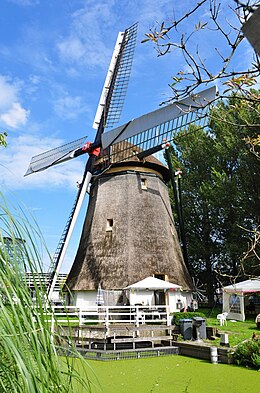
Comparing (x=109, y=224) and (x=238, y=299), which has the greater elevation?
(x=109, y=224)

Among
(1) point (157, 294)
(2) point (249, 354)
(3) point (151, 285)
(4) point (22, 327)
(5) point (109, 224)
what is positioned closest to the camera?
(4) point (22, 327)

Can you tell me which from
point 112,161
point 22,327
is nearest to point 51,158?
point 112,161

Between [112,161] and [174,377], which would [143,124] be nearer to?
[112,161]

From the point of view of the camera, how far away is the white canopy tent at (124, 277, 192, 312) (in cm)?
1164

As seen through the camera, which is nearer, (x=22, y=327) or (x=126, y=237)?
(x=22, y=327)

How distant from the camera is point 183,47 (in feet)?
5.20

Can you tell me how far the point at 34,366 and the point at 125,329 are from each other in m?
8.69

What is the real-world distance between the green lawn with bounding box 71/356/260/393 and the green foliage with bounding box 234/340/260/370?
0.55 feet

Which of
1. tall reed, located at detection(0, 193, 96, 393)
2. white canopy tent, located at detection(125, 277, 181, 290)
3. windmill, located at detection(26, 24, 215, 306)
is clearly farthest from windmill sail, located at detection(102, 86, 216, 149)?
tall reed, located at detection(0, 193, 96, 393)

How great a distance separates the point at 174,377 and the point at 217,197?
12346 mm

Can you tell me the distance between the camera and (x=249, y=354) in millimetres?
6766

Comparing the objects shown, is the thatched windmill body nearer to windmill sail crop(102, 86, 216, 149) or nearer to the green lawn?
windmill sail crop(102, 86, 216, 149)

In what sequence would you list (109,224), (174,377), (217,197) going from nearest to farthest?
(174,377) → (109,224) → (217,197)

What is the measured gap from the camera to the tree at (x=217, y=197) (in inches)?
685
